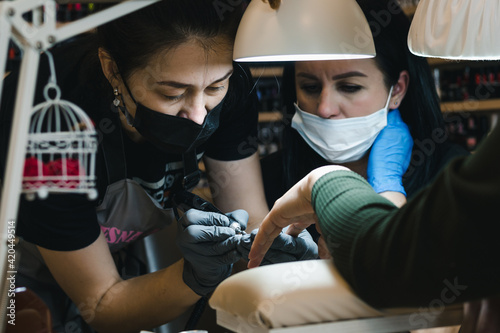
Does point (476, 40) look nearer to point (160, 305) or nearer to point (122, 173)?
point (122, 173)

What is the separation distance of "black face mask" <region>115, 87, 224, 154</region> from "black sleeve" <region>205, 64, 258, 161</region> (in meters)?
0.28

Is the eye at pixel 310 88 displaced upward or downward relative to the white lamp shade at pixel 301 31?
downward

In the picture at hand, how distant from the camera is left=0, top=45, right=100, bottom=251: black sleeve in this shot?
4.69 ft

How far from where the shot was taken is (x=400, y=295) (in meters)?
0.73

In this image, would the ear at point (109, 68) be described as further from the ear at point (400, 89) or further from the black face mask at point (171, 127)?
the ear at point (400, 89)

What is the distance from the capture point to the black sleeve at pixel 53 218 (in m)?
1.43

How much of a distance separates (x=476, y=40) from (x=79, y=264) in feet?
3.59

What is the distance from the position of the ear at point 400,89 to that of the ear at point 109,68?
2.82ft

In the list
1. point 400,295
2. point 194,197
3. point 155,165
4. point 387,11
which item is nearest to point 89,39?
point 155,165

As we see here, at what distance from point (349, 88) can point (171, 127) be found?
1.93 ft

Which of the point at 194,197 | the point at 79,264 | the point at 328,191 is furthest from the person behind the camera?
the point at 194,197

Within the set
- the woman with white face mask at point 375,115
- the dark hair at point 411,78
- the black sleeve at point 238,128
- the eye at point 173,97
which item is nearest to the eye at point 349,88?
the woman with white face mask at point 375,115

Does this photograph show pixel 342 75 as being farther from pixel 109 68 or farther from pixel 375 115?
pixel 109 68

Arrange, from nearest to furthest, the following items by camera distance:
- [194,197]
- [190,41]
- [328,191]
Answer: [328,191]
[190,41]
[194,197]
